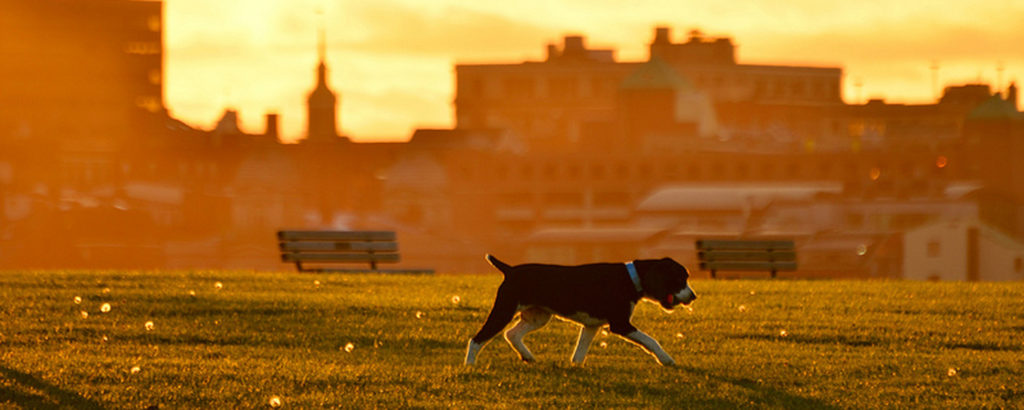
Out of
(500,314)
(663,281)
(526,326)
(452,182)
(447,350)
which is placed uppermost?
(452,182)

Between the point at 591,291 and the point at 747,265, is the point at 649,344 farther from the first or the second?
the point at 747,265

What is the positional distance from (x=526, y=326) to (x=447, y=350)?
67.0 inches

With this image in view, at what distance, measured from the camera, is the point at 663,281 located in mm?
12469

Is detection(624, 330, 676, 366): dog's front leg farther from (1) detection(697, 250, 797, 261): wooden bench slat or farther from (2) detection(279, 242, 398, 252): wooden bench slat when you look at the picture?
(2) detection(279, 242, 398, 252): wooden bench slat

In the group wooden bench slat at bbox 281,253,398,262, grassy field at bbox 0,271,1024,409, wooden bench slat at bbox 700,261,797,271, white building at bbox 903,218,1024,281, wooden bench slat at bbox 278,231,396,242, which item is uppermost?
wooden bench slat at bbox 278,231,396,242

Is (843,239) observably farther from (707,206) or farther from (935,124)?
(935,124)

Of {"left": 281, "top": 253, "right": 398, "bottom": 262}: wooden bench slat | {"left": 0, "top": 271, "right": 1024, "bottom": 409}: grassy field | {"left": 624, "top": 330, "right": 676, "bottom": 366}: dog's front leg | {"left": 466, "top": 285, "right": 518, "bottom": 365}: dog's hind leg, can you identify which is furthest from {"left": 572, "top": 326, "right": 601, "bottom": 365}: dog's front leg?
{"left": 281, "top": 253, "right": 398, "bottom": 262}: wooden bench slat

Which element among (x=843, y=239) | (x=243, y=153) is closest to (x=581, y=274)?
(x=843, y=239)

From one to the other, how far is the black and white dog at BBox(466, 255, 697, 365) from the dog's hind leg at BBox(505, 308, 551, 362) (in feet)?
0.14

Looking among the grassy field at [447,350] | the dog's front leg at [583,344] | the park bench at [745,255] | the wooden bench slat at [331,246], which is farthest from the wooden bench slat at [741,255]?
the dog's front leg at [583,344]

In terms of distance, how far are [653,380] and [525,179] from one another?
128757mm

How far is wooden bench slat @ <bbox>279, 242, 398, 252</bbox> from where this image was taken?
27406mm

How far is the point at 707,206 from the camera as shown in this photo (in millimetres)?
131000

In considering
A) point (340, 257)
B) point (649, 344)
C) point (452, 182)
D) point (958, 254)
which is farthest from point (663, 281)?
point (452, 182)
